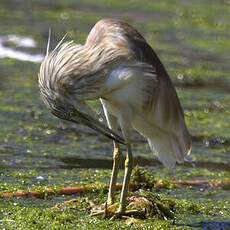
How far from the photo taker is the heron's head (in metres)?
5.92

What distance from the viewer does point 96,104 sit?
10680 millimetres

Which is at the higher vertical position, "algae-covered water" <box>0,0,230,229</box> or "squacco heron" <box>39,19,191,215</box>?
"squacco heron" <box>39,19,191,215</box>

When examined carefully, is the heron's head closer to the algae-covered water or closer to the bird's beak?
the bird's beak

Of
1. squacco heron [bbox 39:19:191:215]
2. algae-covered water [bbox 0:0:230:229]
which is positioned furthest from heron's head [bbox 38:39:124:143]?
algae-covered water [bbox 0:0:230:229]

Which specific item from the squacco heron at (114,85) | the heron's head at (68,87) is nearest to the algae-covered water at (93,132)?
the squacco heron at (114,85)

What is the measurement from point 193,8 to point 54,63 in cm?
1175

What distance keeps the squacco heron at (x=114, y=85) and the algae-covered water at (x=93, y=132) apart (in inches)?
23.2

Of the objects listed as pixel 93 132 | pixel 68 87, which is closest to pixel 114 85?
pixel 68 87

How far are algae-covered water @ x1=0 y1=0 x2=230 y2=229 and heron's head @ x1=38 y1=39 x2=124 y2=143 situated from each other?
0.72 meters

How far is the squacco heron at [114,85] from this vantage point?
6000mm

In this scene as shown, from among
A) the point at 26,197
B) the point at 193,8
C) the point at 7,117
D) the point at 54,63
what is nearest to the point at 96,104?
the point at 7,117

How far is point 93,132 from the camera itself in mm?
9641

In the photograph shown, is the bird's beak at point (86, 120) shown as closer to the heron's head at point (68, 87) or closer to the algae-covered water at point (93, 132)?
the heron's head at point (68, 87)

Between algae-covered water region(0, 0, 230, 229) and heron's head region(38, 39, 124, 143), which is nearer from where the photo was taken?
heron's head region(38, 39, 124, 143)
